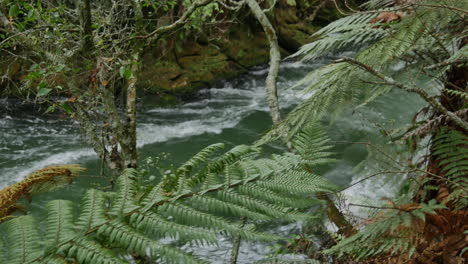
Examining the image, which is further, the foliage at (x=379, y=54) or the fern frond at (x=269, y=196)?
the foliage at (x=379, y=54)

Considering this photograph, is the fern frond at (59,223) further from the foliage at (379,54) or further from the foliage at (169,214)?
the foliage at (379,54)

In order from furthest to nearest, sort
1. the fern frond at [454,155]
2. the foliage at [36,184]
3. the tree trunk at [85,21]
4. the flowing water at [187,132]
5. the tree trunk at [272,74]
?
the flowing water at [187,132], the tree trunk at [272,74], the tree trunk at [85,21], the foliage at [36,184], the fern frond at [454,155]

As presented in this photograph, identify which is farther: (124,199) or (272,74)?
(272,74)

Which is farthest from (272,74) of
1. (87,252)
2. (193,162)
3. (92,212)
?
(87,252)

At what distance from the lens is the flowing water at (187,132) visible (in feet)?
16.8

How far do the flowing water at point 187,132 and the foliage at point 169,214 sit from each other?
2.76m

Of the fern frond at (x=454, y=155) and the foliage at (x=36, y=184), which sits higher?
the fern frond at (x=454, y=155)

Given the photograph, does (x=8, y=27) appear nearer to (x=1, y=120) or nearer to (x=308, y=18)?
(x=1, y=120)

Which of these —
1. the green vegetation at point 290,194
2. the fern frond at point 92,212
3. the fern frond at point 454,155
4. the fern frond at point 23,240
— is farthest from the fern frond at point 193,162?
the fern frond at point 454,155

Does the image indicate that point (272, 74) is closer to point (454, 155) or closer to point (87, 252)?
point (454, 155)

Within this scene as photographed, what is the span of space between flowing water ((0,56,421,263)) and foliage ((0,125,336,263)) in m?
2.76

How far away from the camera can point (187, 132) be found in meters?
6.69

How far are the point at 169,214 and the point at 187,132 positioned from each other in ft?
18.0

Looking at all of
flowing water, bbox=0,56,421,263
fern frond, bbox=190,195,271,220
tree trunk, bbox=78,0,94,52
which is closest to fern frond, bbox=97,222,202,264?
fern frond, bbox=190,195,271,220
